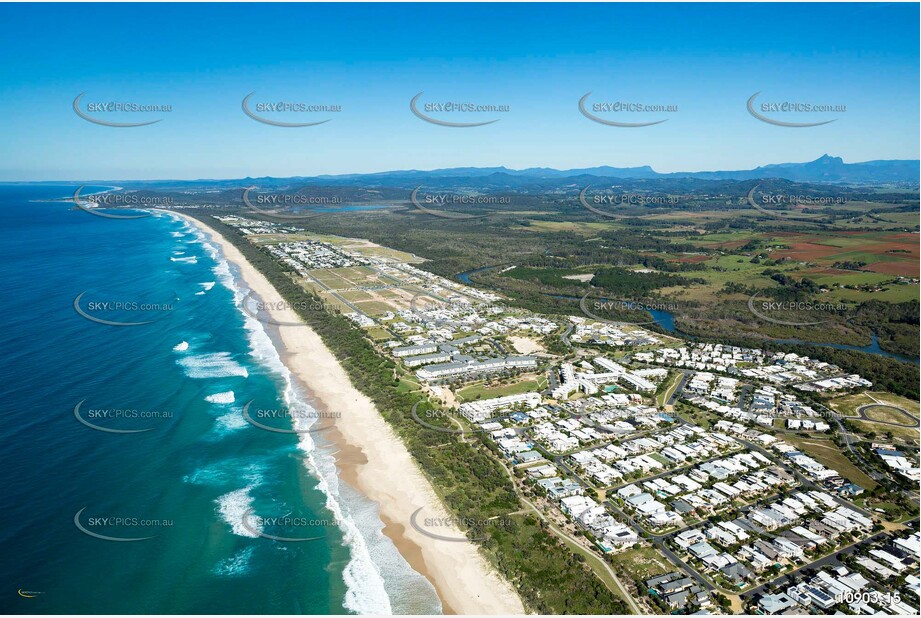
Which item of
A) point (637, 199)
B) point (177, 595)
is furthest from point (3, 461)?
point (637, 199)

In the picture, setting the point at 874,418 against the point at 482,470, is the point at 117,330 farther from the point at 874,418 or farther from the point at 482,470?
the point at 874,418

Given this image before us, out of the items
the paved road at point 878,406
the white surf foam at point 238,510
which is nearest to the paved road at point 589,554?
the white surf foam at point 238,510

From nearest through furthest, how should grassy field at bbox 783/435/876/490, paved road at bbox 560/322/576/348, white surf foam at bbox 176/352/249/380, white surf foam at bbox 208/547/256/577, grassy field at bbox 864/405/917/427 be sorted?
white surf foam at bbox 208/547/256/577
grassy field at bbox 783/435/876/490
grassy field at bbox 864/405/917/427
white surf foam at bbox 176/352/249/380
paved road at bbox 560/322/576/348

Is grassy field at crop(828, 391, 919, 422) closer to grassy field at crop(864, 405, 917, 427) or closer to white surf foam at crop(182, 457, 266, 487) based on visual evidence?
grassy field at crop(864, 405, 917, 427)

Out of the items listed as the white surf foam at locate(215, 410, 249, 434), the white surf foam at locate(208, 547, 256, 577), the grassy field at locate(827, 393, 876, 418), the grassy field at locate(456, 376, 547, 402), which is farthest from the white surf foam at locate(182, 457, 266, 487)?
the grassy field at locate(827, 393, 876, 418)

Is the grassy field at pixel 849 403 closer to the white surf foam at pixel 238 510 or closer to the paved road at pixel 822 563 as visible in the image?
the paved road at pixel 822 563

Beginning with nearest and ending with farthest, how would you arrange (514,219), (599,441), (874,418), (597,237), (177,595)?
(177,595) < (599,441) < (874,418) < (597,237) < (514,219)
